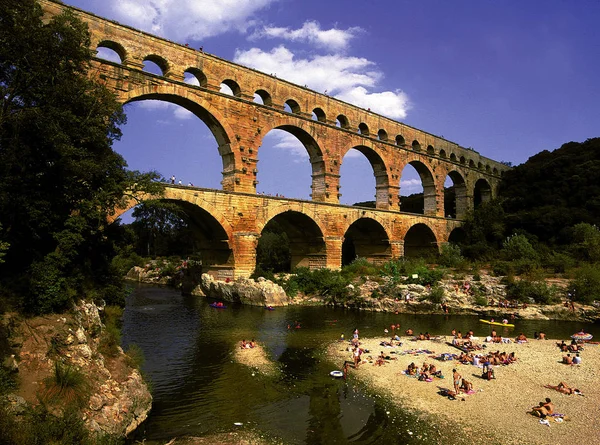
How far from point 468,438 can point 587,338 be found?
39.9ft

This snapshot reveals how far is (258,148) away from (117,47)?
9.62 m

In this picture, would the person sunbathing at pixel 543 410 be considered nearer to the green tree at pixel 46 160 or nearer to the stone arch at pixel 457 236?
the green tree at pixel 46 160

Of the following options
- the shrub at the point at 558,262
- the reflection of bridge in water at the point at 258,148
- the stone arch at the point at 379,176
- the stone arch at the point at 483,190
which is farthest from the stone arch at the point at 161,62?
the stone arch at the point at 483,190

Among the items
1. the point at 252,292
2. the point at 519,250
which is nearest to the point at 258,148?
the point at 252,292

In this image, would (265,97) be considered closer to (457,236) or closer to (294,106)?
(294,106)

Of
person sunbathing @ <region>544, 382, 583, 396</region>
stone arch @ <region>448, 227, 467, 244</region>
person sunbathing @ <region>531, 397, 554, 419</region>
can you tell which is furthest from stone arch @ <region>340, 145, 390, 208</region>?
person sunbathing @ <region>531, 397, 554, 419</region>

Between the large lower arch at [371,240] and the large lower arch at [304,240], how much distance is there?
5.40 m

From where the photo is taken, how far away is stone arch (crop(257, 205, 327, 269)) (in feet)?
96.2

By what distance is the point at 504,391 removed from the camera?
1185cm

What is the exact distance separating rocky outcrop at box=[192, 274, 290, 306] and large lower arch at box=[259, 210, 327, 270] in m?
5.21

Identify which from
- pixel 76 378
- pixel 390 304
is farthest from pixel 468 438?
pixel 390 304

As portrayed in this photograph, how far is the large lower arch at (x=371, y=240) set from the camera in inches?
1361

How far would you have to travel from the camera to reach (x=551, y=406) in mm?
10281

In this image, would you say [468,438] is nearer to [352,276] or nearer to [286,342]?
[286,342]
